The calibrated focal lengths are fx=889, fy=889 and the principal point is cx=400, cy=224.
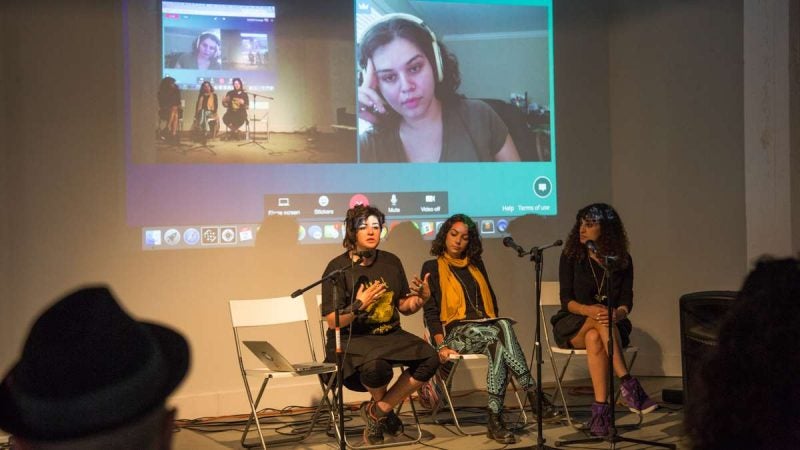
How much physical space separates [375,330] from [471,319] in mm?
693

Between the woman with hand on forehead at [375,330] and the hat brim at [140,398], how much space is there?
3.54 meters

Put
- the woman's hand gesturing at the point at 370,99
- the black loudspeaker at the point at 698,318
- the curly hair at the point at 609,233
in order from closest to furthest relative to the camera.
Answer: the black loudspeaker at the point at 698,318
the curly hair at the point at 609,233
the woman's hand gesturing at the point at 370,99

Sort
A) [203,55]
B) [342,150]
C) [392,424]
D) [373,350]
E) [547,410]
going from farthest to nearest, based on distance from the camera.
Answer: [342,150], [203,55], [547,410], [392,424], [373,350]

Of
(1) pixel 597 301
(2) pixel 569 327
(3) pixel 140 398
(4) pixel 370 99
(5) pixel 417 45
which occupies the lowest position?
(2) pixel 569 327

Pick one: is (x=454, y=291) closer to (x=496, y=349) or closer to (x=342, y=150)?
(x=496, y=349)

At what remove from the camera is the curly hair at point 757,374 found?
1143 mm

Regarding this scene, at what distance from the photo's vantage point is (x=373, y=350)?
495 centimetres

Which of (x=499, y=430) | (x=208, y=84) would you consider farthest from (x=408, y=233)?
(x=499, y=430)

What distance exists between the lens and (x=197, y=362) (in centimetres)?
597

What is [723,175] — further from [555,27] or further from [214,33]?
[214,33]

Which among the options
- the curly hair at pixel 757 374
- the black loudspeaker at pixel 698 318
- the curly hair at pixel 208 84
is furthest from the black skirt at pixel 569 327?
the curly hair at pixel 757 374

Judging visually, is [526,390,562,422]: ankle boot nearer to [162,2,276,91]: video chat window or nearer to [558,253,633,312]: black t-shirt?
[558,253,633,312]: black t-shirt

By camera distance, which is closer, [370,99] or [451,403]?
[451,403]

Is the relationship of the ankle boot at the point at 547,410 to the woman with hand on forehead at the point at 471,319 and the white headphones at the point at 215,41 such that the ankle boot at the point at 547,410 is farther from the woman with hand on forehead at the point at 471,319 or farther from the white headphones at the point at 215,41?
the white headphones at the point at 215,41
